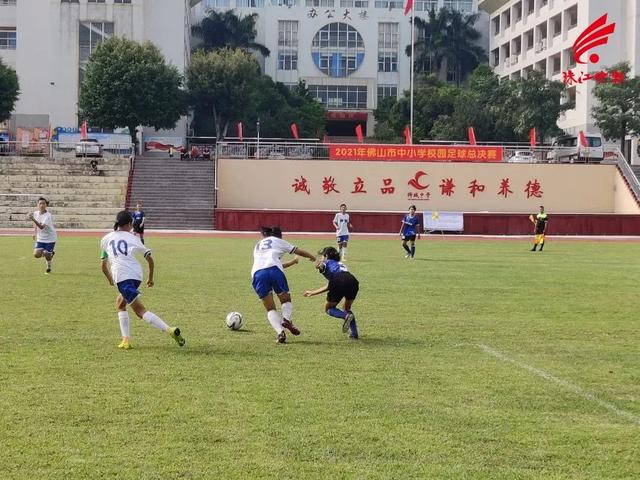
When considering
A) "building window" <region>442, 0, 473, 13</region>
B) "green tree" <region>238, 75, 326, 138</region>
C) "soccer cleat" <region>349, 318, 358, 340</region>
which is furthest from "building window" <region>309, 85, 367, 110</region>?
"soccer cleat" <region>349, 318, 358, 340</region>

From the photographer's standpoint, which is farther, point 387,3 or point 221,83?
point 387,3

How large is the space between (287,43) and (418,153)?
52051 mm

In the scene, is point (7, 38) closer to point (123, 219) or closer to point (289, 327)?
point (123, 219)

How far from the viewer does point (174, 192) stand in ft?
168

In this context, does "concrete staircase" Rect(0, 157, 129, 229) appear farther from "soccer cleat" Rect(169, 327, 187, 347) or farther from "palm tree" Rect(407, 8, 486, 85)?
"palm tree" Rect(407, 8, 486, 85)

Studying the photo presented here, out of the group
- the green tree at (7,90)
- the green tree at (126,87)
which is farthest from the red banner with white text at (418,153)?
the green tree at (7,90)

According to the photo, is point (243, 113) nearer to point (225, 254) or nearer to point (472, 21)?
point (472, 21)

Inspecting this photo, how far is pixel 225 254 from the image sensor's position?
27828mm

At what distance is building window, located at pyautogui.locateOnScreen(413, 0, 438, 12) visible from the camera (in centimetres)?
10381

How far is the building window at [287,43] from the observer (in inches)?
3927

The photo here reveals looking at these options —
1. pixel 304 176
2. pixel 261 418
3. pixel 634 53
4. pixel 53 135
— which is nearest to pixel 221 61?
pixel 53 135

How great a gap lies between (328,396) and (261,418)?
0.99 metres

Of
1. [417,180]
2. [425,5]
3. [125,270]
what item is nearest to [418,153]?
[417,180]

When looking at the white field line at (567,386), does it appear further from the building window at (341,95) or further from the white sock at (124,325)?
the building window at (341,95)
